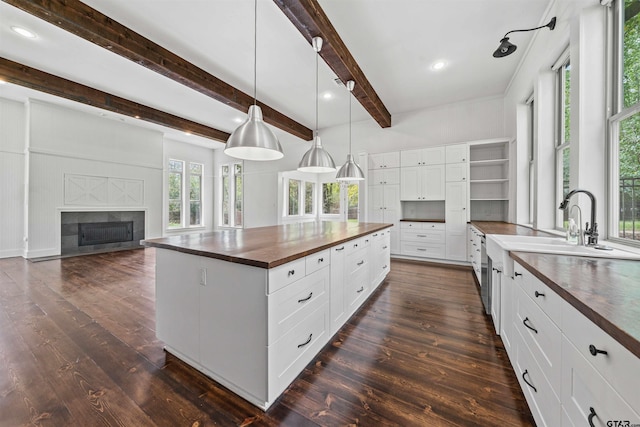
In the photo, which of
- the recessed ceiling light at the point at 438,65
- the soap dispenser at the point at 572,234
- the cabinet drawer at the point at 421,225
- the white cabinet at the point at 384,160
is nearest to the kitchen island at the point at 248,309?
the soap dispenser at the point at 572,234

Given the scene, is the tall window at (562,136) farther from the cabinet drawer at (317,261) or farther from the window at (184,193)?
the window at (184,193)

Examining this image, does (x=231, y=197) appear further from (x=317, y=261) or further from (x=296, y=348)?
(x=296, y=348)

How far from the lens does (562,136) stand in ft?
9.27

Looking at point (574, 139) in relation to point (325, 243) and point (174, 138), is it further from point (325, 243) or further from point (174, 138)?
point (174, 138)

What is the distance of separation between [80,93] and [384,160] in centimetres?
582

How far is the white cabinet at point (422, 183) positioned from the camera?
487 centimetres

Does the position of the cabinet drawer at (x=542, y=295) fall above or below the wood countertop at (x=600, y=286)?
below

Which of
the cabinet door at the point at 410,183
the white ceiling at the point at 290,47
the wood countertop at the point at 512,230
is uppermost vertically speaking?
the white ceiling at the point at 290,47

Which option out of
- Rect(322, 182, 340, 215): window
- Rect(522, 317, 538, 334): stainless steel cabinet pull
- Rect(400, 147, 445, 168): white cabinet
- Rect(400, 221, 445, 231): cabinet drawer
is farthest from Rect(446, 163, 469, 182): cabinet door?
Rect(522, 317, 538, 334): stainless steel cabinet pull

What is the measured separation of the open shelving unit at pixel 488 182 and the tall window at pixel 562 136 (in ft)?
5.19

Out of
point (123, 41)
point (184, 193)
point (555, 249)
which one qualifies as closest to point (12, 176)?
point (184, 193)

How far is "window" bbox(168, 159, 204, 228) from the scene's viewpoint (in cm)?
777

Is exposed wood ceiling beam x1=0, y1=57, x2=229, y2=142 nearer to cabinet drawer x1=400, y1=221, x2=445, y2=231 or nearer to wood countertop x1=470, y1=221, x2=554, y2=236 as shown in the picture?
cabinet drawer x1=400, y1=221, x2=445, y2=231

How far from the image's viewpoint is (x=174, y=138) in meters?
7.52
